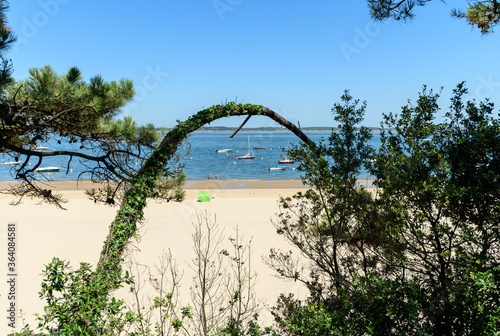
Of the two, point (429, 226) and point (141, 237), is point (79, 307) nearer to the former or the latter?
point (429, 226)

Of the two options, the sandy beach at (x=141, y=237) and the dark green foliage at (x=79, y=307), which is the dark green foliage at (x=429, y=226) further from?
the sandy beach at (x=141, y=237)

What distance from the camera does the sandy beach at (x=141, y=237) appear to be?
8188 mm

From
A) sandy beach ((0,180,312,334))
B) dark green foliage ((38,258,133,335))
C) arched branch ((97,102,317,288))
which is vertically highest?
arched branch ((97,102,317,288))

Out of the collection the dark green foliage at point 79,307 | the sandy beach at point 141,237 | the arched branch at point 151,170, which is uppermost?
the arched branch at point 151,170

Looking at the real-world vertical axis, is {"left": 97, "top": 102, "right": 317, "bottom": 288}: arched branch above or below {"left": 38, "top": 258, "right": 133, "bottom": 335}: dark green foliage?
above

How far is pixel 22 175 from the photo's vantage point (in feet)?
19.7

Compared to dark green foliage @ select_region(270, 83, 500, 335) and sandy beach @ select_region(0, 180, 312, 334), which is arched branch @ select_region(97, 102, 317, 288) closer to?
sandy beach @ select_region(0, 180, 312, 334)

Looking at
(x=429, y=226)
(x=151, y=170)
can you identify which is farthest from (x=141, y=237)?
(x=429, y=226)

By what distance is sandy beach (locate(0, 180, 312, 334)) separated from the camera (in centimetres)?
819

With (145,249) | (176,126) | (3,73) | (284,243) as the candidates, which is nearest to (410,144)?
(176,126)

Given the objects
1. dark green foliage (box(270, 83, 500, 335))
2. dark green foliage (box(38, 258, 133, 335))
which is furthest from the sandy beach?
dark green foliage (box(270, 83, 500, 335))

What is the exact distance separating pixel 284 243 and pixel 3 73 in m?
9.41

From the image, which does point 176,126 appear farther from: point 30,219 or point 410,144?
point 30,219

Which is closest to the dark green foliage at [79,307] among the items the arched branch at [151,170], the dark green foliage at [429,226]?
the arched branch at [151,170]
